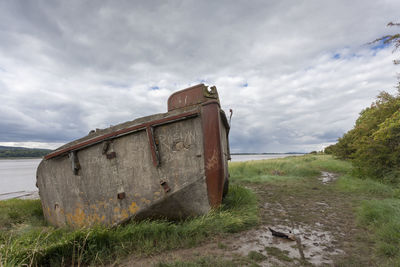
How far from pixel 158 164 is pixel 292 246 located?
248cm

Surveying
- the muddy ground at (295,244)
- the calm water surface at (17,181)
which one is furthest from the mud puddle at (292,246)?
the calm water surface at (17,181)

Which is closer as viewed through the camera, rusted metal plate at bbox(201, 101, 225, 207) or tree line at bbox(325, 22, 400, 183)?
rusted metal plate at bbox(201, 101, 225, 207)

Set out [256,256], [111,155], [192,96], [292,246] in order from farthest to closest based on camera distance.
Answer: [192,96] < [111,155] < [292,246] < [256,256]

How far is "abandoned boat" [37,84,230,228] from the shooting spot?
3842mm

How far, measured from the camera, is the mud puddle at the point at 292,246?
2838 millimetres

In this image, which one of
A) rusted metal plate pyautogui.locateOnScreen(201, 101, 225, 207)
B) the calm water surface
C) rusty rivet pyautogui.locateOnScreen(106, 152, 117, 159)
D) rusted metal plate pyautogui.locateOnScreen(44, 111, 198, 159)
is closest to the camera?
rusted metal plate pyautogui.locateOnScreen(201, 101, 225, 207)

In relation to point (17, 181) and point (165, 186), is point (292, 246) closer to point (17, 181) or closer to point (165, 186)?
point (165, 186)

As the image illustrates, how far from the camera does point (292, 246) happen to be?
3.27m

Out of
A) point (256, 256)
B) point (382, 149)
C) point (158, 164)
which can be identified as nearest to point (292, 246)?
point (256, 256)

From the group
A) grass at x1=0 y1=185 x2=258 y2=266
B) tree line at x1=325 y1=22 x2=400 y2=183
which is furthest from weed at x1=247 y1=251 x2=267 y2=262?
tree line at x1=325 y1=22 x2=400 y2=183

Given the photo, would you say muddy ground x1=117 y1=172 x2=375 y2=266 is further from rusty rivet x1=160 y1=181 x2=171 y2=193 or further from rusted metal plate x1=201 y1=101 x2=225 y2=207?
rusty rivet x1=160 y1=181 x2=171 y2=193

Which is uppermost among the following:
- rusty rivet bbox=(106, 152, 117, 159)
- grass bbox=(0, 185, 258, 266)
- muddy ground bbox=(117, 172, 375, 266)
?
rusty rivet bbox=(106, 152, 117, 159)

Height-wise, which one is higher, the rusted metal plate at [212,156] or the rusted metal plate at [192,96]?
the rusted metal plate at [192,96]

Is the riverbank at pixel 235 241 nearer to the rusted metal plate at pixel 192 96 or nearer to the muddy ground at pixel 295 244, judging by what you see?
the muddy ground at pixel 295 244
